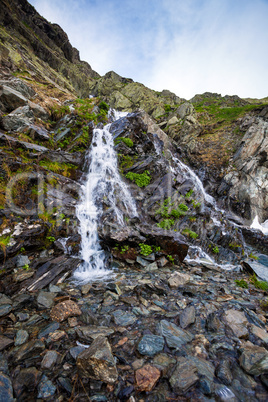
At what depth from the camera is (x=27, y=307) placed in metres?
4.08

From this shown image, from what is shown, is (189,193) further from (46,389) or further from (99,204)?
(46,389)

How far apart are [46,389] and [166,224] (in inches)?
325

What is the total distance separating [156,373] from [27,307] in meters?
3.43

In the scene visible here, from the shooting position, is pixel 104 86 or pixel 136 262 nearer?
pixel 136 262

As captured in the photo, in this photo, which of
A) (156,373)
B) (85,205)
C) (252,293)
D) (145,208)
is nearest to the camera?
(156,373)

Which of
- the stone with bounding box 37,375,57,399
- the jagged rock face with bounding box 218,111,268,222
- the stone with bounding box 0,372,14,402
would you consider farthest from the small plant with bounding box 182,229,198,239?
the jagged rock face with bounding box 218,111,268,222

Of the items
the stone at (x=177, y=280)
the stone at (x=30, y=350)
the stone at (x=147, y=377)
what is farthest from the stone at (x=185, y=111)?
the stone at (x=30, y=350)

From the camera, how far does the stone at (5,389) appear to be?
6.90 ft

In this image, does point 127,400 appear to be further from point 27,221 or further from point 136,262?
point 27,221

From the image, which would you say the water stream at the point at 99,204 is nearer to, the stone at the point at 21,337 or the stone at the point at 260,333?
the stone at the point at 21,337

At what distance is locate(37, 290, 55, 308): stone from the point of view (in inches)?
161

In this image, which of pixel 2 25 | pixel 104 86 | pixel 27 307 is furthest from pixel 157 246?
pixel 104 86

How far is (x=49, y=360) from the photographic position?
2652 mm

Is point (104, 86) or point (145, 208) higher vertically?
point (104, 86)
